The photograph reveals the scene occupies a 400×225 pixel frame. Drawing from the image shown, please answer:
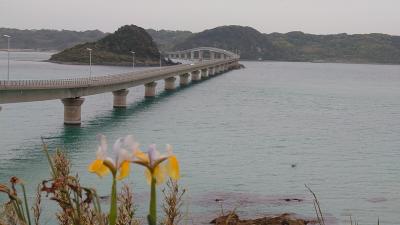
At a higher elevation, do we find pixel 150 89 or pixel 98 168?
pixel 98 168

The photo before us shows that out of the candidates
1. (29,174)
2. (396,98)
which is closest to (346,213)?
(29,174)

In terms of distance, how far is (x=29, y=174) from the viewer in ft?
137

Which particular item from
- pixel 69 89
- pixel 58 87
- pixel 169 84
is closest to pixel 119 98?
pixel 69 89

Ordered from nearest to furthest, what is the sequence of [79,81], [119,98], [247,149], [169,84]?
[247,149]
[79,81]
[119,98]
[169,84]

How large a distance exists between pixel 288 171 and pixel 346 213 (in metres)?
12.4

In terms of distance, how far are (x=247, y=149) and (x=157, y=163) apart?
53.5 metres

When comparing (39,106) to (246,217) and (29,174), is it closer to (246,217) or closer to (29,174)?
(29,174)

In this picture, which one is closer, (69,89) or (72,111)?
(69,89)

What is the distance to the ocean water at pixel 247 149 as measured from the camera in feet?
117

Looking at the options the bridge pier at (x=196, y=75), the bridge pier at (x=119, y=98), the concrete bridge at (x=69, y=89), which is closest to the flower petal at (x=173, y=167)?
the concrete bridge at (x=69, y=89)

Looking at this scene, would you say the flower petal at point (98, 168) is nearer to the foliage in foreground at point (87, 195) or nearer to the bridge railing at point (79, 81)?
the foliage in foreground at point (87, 195)

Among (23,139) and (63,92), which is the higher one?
(63,92)

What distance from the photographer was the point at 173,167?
2.45m

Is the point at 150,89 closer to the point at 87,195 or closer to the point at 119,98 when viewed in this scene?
the point at 119,98
